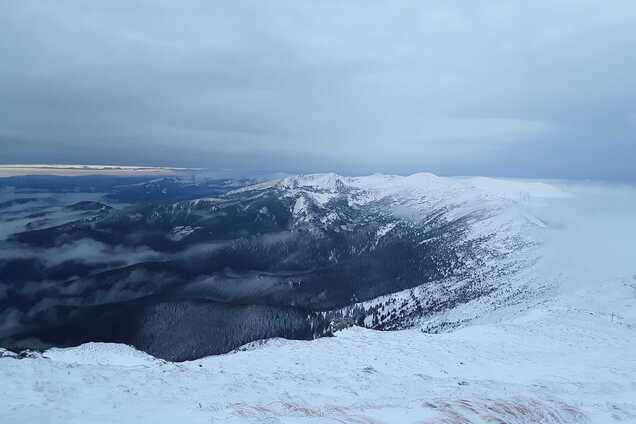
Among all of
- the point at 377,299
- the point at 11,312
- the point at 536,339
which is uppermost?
the point at 536,339

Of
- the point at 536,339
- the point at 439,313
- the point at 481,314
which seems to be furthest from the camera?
the point at 439,313

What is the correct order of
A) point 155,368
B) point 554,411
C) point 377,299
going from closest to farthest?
point 554,411, point 155,368, point 377,299

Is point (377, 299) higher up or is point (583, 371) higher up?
point (583, 371)

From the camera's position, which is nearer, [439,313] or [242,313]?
[439,313]

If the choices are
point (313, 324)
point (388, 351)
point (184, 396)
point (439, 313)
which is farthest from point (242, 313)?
point (184, 396)

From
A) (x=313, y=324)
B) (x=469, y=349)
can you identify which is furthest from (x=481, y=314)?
(x=469, y=349)

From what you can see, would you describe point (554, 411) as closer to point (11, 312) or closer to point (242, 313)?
point (242, 313)
